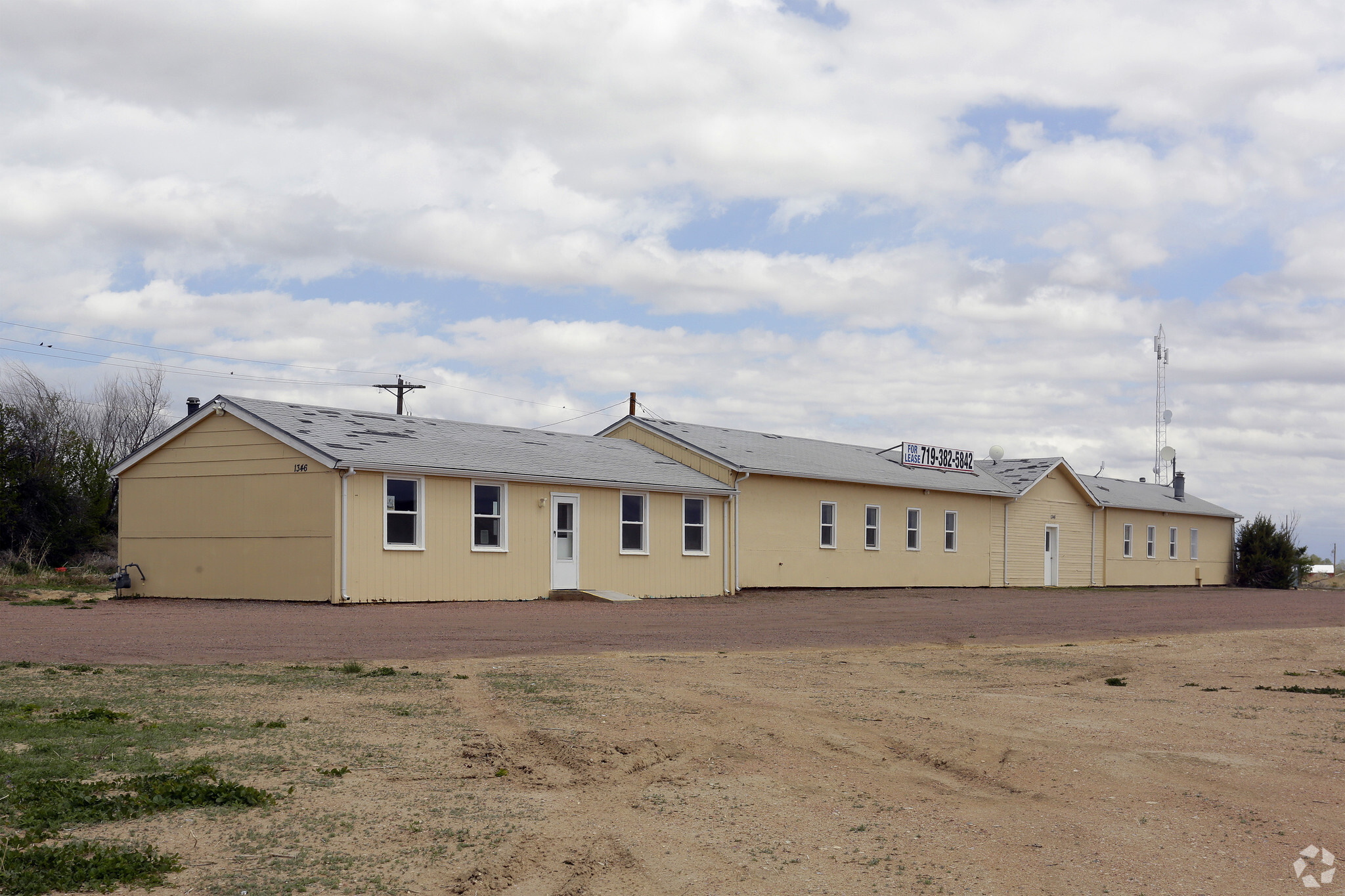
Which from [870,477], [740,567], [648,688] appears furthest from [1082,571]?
Answer: [648,688]

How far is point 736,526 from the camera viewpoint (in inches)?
1102

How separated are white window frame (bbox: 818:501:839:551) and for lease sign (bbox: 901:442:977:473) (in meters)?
4.54

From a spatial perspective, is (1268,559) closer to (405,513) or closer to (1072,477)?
(1072,477)

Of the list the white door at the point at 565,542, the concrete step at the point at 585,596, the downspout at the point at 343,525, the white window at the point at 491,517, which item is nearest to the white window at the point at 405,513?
the downspout at the point at 343,525

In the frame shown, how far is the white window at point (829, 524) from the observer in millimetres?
30500

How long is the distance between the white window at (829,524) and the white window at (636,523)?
665 centimetres

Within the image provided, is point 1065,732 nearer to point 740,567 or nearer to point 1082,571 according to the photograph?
point 740,567

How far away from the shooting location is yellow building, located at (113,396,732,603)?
20500mm

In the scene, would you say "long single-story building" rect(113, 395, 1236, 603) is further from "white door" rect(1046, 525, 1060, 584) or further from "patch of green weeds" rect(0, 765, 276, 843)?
"patch of green weeds" rect(0, 765, 276, 843)

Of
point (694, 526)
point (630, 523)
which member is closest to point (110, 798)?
point (630, 523)

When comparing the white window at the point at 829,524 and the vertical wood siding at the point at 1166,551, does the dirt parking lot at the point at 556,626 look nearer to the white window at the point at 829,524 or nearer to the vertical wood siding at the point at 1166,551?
the white window at the point at 829,524

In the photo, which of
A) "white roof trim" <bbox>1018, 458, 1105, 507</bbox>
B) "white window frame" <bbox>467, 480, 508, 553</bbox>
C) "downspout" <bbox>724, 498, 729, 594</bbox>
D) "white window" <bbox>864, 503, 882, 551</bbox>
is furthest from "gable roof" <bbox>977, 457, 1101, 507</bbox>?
"white window frame" <bbox>467, 480, 508, 553</bbox>

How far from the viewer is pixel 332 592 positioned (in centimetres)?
2011

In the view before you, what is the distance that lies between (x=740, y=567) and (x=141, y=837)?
2316cm
